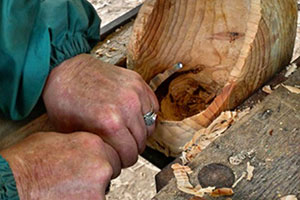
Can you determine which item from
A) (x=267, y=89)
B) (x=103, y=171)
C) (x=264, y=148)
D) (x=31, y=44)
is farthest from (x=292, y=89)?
(x=31, y=44)

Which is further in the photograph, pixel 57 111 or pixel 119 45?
pixel 119 45

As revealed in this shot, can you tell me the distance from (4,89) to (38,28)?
0.46ft

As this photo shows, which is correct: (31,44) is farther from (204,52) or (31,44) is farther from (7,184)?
(204,52)

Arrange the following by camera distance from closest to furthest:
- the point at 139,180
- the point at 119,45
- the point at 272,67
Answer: the point at 272,67 < the point at 119,45 < the point at 139,180

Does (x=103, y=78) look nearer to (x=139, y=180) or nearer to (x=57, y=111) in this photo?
(x=57, y=111)

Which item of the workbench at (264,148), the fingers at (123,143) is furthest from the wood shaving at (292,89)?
the fingers at (123,143)

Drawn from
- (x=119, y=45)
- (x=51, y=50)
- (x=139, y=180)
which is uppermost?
(x=51, y=50)

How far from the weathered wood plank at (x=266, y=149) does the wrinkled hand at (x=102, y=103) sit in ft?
0.52

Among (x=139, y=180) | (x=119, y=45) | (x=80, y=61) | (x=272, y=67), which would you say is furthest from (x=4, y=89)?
(x=139, y=180)

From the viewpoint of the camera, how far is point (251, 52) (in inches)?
33.2

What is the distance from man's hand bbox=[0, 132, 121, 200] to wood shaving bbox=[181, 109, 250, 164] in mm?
159

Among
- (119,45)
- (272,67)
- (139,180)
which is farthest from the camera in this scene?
(139,180)

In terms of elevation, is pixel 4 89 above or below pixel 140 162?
above

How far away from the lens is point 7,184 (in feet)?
2.18
